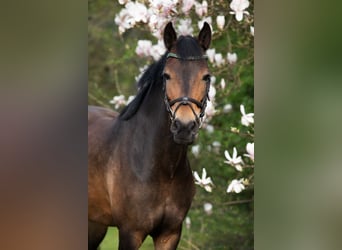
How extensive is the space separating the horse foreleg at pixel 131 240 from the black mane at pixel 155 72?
66 centimetres

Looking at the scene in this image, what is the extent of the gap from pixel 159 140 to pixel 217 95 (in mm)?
1225

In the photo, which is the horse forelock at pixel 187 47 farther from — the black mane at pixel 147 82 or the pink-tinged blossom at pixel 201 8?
the pink-tinged blossom at pixel 201 8

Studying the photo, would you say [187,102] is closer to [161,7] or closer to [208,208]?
[161,7]

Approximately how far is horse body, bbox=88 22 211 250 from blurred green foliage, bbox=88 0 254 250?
0.84 m

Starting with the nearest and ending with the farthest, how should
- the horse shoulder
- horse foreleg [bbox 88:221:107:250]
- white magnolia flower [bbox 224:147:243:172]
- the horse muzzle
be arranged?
the horse muzzle
the horse shoulder
horse foreleg [bbox 88:221:107:250]
white magnolia flower [bbox 224:147:243:172]

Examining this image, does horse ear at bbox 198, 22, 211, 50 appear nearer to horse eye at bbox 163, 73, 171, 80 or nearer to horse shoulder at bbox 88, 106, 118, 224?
horse eye at bbox 163, 73, 171, 80

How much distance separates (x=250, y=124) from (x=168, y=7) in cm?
97

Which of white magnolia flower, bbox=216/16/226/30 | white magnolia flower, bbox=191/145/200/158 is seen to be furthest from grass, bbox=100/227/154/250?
white magnolia flower, bbox=216/16/226/30

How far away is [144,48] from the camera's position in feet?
14.5

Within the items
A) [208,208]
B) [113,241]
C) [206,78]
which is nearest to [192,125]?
[206,78]

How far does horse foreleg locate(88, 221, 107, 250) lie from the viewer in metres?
3.95
